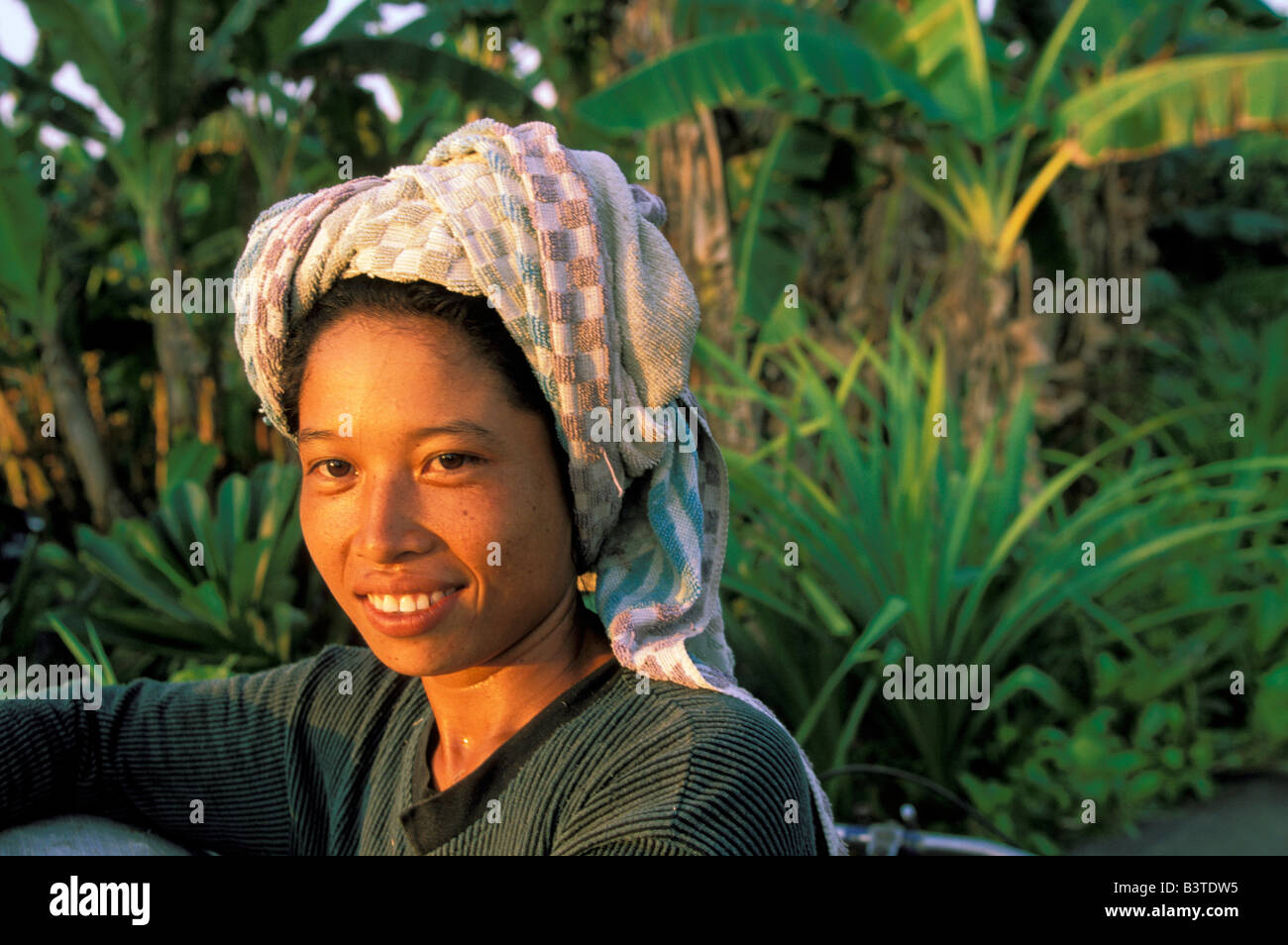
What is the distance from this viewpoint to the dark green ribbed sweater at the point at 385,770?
118 cm

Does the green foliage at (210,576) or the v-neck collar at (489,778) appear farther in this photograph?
the green foliage at (210,576)

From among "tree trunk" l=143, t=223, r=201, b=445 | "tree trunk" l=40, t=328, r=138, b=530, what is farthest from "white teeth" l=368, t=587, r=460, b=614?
"tree trunk" l=40, t=328, r=138, b=530

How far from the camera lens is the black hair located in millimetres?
1239

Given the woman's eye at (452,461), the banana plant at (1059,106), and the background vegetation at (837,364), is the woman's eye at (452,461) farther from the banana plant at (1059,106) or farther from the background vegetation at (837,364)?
the banana plant at (1059,106)

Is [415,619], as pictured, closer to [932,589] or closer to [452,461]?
[452,461]

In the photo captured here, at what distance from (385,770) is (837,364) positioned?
3.16m

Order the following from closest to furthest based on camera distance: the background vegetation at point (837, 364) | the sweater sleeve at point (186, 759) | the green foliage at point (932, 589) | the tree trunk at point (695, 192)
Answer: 1. the sweater sleeve at point (186, 759)
2. the green foliage at point (932, 589)
3. the background vegetation at point (837, 364)
4. the tree trunk at point (695, 192)

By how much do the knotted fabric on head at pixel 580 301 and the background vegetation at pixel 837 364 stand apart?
1.50 meters

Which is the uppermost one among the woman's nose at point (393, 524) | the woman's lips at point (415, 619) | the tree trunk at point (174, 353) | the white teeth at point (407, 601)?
the tree trunk at point (174, 353)

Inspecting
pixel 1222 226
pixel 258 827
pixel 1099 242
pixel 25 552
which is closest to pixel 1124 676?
pixel 258 827

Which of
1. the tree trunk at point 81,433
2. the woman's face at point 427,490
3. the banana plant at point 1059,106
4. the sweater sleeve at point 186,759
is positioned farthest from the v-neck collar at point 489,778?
the tree trunk at point 81,433

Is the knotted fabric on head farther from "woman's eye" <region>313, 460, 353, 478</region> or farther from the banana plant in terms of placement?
the banana plant
